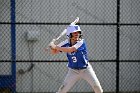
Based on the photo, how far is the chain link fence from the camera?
9.67 m

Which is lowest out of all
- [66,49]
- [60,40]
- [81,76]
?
[81,76]

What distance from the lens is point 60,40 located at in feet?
32.2

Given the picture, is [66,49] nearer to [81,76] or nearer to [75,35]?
[75,35]

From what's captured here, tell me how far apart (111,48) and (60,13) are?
4.48 ft

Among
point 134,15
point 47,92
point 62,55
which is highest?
point 134,15

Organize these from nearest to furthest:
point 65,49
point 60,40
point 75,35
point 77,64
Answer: point 65,49 → point 75,35 → point 77,64 → point 60,40

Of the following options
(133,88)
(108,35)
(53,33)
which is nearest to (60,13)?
(53,33)

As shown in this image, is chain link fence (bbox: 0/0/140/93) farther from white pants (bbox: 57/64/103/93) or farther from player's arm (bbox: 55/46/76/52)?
player's arm (bbox: 55/46/76/52)

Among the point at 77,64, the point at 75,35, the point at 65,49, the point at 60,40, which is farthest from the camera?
the point at 60,40

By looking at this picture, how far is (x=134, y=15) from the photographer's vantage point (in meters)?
10.0

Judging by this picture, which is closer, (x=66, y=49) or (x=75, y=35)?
(x=66, y=49)

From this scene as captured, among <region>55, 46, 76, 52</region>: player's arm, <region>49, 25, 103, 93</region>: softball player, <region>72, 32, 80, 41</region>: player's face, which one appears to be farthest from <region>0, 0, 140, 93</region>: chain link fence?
<region>55, 46, 76, 52</region>: player's arm

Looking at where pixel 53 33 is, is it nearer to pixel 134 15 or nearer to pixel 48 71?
pixel 48 71

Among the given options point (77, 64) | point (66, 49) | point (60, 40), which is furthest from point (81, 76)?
point (60, 40)
